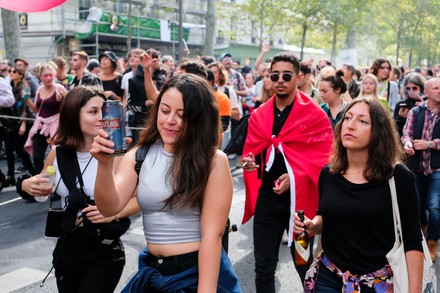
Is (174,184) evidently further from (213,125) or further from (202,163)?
(213,125)

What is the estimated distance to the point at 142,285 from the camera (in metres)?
2.42

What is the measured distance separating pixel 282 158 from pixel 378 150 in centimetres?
140

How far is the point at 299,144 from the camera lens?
174 inches

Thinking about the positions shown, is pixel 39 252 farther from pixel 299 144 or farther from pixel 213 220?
pixel 213 220

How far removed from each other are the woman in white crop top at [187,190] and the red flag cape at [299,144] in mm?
1845

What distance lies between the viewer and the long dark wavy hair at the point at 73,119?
3395 mm

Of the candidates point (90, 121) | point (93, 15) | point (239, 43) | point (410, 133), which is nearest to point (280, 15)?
point (93, 15)

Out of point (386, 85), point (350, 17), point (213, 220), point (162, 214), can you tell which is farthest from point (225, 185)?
point (350, 17)

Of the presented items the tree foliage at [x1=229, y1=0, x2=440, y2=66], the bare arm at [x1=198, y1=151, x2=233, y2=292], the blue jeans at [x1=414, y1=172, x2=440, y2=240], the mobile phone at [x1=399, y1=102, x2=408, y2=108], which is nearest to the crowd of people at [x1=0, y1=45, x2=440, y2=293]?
the bare arm at [x1=198, y1=151, x2=233, y2=292]

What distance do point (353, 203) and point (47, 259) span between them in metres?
3.61

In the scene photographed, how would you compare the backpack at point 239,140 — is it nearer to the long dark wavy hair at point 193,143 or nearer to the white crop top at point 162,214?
the long dark wavy hair at point 193,143

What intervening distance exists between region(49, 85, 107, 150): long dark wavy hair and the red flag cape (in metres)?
1.50

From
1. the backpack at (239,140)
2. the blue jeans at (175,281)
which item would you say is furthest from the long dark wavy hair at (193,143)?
the backpack at (239,140)

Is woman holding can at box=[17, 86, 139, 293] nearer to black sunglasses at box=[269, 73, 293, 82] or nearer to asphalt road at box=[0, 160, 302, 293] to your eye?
black sunglasses at box=[269, 73, 293, 82]
